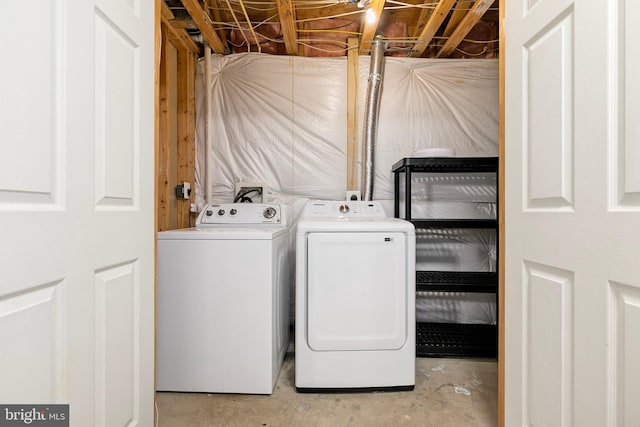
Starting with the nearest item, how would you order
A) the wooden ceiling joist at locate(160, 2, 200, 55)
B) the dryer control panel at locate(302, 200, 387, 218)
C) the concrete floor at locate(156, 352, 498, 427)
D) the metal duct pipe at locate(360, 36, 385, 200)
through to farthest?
1. the concrete floor at locate(156, 352, 498, 427)
2. the wooden ceiling joist at locate(160, 2, 200, 55)
3. the dryer control panel at locate(302, 200, 387, 218)
4. the metal duct pipe at locate(360, 36, 385, 200)

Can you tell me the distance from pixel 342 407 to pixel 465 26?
2.34 meters

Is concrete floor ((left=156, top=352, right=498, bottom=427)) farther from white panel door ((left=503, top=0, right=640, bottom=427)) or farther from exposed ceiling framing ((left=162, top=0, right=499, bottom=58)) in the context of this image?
exposed ceiling framing ((left=162, top=0, right=499, bottom=58))

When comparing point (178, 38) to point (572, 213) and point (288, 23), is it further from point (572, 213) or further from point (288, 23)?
point (572, 213)

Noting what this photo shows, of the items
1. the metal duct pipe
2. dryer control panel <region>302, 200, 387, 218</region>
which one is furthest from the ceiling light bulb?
dryer control panel <region>302, 200, 387, 218</region>

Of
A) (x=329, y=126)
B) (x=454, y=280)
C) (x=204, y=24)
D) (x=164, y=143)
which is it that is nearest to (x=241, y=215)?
(x=164, y=143)

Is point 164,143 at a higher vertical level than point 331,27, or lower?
lower

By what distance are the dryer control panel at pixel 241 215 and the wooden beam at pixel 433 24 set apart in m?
1.48

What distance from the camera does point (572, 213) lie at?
3.03ft

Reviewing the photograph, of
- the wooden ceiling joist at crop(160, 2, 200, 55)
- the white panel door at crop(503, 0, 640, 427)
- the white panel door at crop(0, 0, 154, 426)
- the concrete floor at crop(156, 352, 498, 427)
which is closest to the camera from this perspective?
the white panel door at crop(0, 0, 154, 426)

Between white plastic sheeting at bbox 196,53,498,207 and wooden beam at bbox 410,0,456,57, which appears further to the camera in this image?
white plastic sheeting at bbox 196,53,498,207

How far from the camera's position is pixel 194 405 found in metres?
1.62

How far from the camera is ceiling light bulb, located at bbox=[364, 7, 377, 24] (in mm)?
2035

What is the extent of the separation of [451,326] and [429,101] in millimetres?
1610

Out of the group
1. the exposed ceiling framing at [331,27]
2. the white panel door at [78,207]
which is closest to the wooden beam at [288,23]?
the exposed ceiling framing at [331,27]
